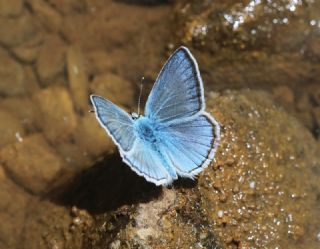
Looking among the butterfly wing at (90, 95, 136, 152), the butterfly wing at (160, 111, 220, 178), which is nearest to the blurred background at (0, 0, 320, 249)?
the butterfly wing at (160, 111, 220, 178)

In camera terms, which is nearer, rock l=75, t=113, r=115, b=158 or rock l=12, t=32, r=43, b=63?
rock l=75, t=113, r=115, b=158

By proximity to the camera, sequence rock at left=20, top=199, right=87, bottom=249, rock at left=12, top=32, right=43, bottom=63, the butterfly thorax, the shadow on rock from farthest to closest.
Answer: rock at left=12, top=32, right=43, bottom=63, rock at left=20, top=199, right=87, bottom=249, the shadow on rock, the butterfly thorax

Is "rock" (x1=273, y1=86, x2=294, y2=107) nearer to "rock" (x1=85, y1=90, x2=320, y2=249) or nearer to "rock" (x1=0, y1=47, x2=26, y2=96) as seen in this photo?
"rock" (x1=85, y1=90, x2=320, y2=249)

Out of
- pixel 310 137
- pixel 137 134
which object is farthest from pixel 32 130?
pixel 310 137

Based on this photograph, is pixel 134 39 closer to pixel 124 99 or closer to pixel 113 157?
pixel 124 99

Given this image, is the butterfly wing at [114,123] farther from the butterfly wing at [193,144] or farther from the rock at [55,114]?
the rock at [55,114]

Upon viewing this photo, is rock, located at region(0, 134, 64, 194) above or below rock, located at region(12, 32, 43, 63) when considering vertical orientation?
below
